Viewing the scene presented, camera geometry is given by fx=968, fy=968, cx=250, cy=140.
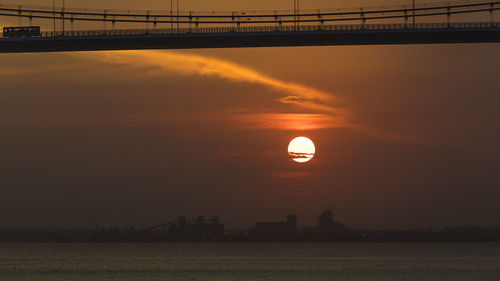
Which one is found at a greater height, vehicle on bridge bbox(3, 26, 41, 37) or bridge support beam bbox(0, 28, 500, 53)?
vehicle on bridge bbox(3, 26, 41, 37)

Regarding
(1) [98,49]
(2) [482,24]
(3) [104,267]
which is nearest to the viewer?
(2) [482,24]

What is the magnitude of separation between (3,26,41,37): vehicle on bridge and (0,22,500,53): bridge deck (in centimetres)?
33

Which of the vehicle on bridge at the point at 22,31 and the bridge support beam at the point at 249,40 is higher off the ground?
the vehicle on bridge at the point at 22,31

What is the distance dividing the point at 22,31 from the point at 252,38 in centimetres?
1406

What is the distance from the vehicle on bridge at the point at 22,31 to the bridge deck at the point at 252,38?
332 millimetres

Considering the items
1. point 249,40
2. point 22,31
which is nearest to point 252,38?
point 249,40

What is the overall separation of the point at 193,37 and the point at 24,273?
2431cm

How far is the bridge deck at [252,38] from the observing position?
185ft

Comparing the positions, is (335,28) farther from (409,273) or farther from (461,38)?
(409,273)

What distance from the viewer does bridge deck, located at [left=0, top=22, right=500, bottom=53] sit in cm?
5650

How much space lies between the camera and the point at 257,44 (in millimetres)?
58438

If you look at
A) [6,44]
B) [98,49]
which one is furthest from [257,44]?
[6,44]

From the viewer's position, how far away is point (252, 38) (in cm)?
5812

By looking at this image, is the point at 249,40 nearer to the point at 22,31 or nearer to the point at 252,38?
the point at 252,38
